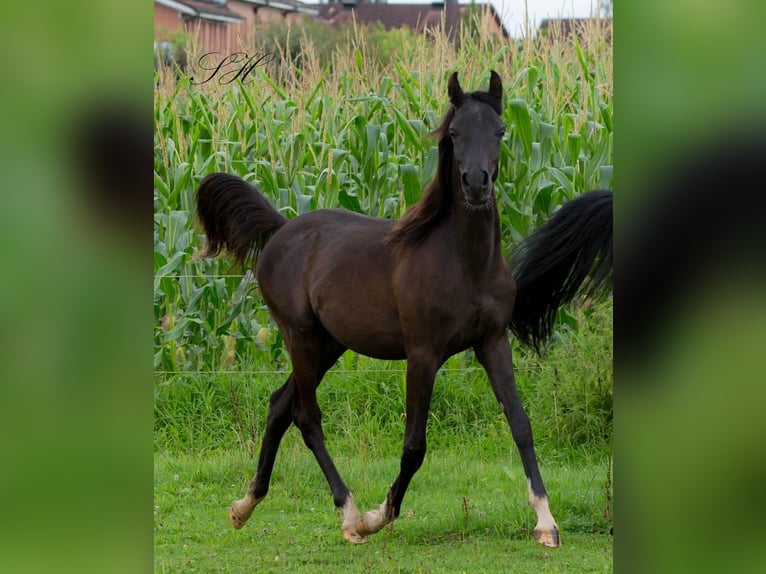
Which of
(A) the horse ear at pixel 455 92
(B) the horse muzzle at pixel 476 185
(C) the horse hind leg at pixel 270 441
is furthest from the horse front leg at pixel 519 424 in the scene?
(C) the horse hind leg at pixel 270 441

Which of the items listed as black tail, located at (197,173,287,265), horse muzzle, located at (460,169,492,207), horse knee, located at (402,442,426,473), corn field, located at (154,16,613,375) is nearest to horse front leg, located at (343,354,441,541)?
horse knee, located at (402,442,426,473)

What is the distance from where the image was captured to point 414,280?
348 centimetres

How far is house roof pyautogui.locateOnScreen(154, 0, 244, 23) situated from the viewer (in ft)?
11.2

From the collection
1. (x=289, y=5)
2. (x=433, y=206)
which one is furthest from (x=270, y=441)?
(x=289, y=5)

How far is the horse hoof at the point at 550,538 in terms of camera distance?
319 centimetres

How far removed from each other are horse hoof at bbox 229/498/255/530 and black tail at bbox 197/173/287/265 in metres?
1.25

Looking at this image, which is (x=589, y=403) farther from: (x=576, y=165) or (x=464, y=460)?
(x=576, y=165)

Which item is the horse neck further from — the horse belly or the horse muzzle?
the horse belly

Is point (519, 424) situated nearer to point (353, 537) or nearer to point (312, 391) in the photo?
point (353, 537)

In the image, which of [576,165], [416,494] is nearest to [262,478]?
[416,494]

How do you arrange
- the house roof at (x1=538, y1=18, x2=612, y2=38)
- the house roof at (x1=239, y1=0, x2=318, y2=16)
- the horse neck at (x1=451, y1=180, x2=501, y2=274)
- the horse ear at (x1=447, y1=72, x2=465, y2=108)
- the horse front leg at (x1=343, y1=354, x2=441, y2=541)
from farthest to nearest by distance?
the house roof at (x1=538, y1=18, x2=612, y2=38) < the house roof at (x1=239, y1=0, x2=318, y2=16) < the horse front leg at (x1=343, y1=354, x2=441, y2=541) < the horse neck at (x1=451, y1=180, x2=501, y2=274) < the horse ear at (x1=447, y1=72, x2=465, y2=108)

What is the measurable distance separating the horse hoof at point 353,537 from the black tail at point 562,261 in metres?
1.17

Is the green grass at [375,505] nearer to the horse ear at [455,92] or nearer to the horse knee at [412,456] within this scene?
the horse knee at [412,456]
